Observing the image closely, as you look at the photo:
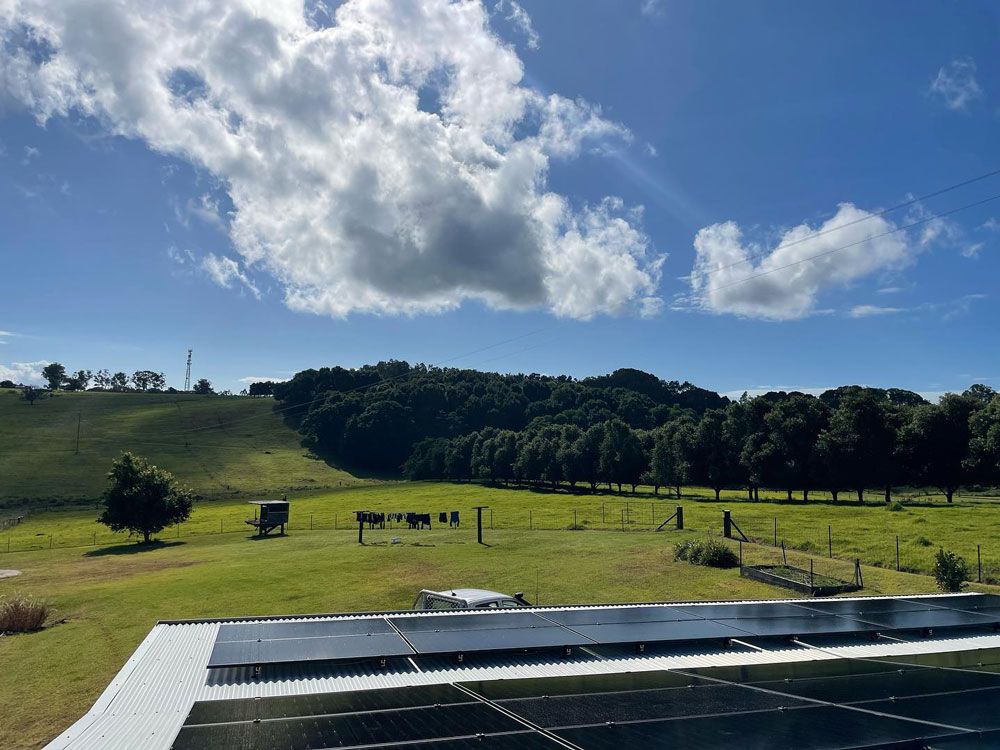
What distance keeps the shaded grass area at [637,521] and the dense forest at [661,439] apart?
9.08 meters

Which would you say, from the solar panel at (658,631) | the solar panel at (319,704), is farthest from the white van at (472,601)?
the solar panel at (319,704)

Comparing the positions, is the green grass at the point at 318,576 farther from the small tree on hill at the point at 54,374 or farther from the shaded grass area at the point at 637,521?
the small tree on hill at the point at 54,374

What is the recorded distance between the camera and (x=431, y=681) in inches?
367

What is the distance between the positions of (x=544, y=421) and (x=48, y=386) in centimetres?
13553

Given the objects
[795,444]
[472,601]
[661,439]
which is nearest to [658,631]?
[472,601]

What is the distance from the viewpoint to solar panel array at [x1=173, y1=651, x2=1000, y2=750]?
6816mm

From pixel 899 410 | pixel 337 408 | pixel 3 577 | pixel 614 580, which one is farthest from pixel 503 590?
pixel 337 408

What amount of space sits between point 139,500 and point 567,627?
169 ft

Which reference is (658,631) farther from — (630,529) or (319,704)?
(630,529)

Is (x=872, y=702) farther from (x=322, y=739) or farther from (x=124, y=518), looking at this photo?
(x=124, y=518)

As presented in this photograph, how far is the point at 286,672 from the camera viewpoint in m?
9.52

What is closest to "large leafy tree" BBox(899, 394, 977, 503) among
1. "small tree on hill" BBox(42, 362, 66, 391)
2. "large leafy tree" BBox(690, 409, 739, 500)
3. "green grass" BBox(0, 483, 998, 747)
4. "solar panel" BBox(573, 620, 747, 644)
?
"large leafy tree" BBox(690, 409, 739, 500)

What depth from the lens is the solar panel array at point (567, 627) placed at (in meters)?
10.5

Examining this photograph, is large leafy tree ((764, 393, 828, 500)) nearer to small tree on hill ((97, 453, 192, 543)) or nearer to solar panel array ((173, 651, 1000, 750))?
small tree on hill ((97, 453, 192, 543))
